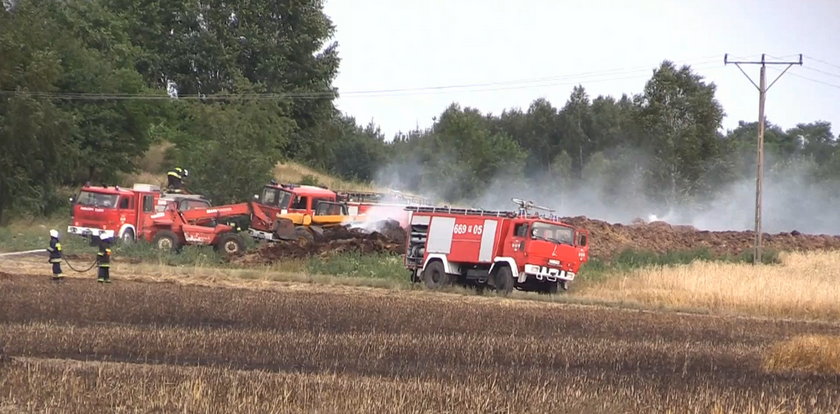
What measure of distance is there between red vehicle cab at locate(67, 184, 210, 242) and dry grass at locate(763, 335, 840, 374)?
99.3 ft

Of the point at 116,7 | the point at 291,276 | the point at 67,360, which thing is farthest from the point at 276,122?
the point at 67,360

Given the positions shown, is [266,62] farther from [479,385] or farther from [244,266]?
[479,385]

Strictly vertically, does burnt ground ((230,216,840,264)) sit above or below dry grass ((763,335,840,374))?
above

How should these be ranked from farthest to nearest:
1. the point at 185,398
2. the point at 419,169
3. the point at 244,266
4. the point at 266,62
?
the point at 419,169 < the point at 266,62 < the point at 244,266 < the point at 185,398

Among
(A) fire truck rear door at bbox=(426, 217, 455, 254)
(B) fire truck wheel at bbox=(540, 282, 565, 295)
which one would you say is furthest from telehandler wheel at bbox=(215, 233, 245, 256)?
(B) fire truck wheel at bbox=(540, 282, 565, 295)

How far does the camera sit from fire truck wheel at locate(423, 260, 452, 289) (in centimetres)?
3578

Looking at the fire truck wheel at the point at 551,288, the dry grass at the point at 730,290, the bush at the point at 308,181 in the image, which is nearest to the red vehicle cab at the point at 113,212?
the fire truck wheel at the point at 551,288

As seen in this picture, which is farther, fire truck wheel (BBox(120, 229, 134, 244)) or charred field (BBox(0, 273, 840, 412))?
fire truck wheel (BBox(120, 229, 134, 244))

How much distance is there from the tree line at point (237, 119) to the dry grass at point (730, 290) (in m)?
24.5

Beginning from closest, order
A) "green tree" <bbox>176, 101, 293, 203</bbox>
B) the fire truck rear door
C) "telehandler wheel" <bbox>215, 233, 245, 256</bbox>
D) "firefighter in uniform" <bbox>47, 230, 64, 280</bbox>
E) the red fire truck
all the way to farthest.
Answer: "firefighter in uniform" <bbox>47, 230, 64, 280</bbox> → the red fire truck → the fire truck rear door → "telehandler wheel" <bbox>215, 233, 245, 256</bbox> → "green tree" <bbox>176, 101, 293, 203</bbox>

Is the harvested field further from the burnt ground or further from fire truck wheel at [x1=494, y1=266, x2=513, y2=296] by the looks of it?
fire truck wheel at [x1=494, y1=266, x2=513, y2=296]

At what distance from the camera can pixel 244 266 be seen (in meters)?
40.3

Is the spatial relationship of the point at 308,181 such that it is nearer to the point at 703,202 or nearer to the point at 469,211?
the point at 703,202

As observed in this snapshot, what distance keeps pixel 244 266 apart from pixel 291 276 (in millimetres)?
4121
